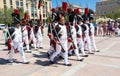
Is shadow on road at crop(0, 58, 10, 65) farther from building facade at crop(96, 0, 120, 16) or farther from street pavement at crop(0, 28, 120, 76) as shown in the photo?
building facade at crop(96, 0, 120, 16)

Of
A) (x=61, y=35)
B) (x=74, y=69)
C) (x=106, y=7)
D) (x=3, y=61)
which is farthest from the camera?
(x=106, y=7)

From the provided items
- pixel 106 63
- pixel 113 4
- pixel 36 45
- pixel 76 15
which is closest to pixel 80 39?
pixel 76 15

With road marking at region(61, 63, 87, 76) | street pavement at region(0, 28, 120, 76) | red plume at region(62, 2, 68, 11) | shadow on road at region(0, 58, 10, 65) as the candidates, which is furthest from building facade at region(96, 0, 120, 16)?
road marking at region(61, 63, 87, 76)

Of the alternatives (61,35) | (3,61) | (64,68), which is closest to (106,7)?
(3,61)

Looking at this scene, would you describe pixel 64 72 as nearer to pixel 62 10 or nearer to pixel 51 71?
pixel 51 71

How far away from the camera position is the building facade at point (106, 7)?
14175 cm

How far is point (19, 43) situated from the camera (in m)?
9.58

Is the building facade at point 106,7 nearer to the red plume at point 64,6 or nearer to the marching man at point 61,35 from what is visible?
the red plume at point 64,6

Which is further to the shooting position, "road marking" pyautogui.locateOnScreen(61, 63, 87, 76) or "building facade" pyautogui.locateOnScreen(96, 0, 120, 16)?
"building facade" pyautogui.locateOnScreen(96, 0, 120, 16)

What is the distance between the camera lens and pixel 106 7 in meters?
145

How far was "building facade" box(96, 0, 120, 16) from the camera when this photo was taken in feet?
465

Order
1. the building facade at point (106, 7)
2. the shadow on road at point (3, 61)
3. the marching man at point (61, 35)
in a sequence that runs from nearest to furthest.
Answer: the marching man at point (61, 35) → the shadow on road at point (3, 61) → the building facade at point (106, 7)

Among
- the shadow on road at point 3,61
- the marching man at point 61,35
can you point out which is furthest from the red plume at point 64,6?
the shadow on road at point 3,61

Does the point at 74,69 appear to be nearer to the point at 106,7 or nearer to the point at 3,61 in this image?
the point at 3,61
